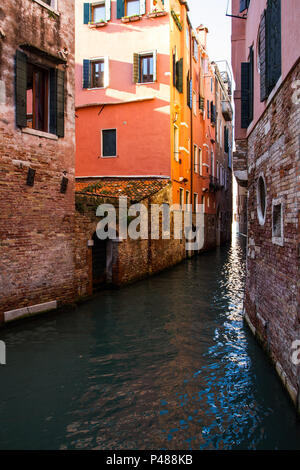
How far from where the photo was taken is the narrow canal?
3809mm

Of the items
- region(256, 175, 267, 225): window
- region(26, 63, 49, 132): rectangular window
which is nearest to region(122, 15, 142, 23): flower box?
region(26, 63, 49, 132): rectangular window

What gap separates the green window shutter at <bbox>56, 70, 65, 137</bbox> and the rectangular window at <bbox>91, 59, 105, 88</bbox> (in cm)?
803

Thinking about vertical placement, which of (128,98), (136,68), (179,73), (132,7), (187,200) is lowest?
(187,200)

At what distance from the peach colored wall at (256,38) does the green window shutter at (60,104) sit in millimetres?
3880

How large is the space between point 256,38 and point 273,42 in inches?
70.6

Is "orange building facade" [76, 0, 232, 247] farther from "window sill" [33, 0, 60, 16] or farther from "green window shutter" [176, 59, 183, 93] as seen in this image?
"window sill" [33, 0, 60, 16]

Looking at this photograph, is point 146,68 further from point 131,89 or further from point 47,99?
point 47,99

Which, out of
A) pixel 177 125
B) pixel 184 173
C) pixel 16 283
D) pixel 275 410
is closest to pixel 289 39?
pixel 275 410

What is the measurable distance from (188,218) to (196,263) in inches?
99.1

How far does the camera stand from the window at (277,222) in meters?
4.95

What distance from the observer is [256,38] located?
6.75m

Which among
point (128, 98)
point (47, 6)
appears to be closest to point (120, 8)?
point (128, 98)

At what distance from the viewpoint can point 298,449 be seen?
3582 millimetres

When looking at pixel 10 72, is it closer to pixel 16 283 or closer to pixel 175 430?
pixel 16 283
